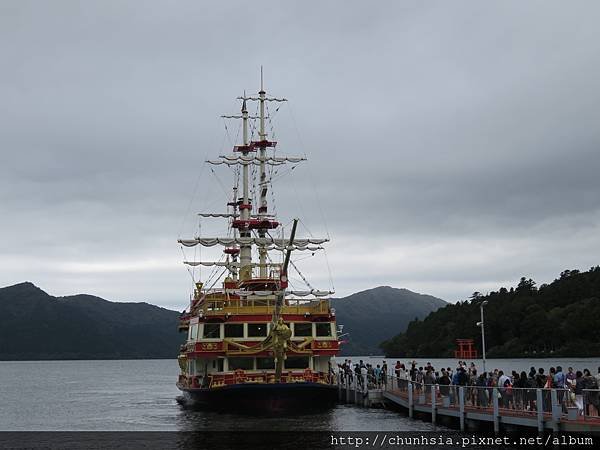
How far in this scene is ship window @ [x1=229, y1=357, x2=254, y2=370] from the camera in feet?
137

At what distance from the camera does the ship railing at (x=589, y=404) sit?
23203mm

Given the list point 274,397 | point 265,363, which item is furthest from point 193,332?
point 274,397

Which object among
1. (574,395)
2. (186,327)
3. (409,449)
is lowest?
(409,449)

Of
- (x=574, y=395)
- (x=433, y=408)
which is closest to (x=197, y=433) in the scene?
(x=433, y=408)

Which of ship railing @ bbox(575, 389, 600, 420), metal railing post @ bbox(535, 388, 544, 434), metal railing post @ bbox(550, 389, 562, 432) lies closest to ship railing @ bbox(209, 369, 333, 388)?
metal railing post @ bbox(535, 388, 544, 434)

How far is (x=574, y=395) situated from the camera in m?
24.0

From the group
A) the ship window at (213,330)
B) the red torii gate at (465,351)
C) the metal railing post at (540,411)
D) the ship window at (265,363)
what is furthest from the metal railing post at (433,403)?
the red torii gate at (465,351)

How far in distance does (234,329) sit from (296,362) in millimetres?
3637

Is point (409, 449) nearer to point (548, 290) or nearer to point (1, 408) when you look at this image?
point (1, 408)

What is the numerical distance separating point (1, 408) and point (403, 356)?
14078 cm

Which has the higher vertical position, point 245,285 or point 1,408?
point 245,285

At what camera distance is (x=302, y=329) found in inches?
1686

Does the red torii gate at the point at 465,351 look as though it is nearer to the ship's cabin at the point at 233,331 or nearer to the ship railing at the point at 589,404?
the ship's cabin at the point at 233,331

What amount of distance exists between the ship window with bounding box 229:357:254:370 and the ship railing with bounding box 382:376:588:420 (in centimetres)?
896
